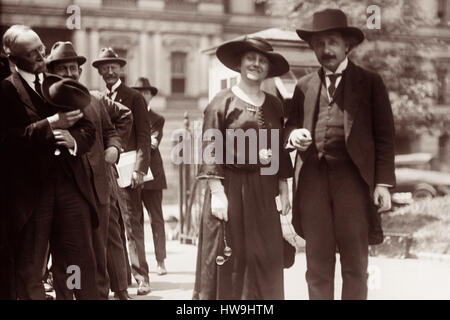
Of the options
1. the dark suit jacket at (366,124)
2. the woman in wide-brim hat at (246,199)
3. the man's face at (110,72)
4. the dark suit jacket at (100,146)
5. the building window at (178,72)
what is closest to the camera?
the dark suit jacket at (366,124)

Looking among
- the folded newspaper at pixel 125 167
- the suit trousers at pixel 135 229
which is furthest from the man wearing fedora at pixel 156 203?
the folded newspaper at pixel 125 167

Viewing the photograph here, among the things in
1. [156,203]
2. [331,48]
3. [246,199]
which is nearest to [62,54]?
[246,199]

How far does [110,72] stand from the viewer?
23.9 ft

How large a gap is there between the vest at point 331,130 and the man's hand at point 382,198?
29cm

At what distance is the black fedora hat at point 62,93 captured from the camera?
4.92m

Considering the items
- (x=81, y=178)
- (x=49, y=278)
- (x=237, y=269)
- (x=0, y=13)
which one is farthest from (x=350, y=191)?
(x=0, y=13)

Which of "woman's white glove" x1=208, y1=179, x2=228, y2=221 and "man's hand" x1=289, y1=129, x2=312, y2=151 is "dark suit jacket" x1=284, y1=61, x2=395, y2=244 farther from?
"woman's white glove" x1=208, y1=179, x2=228, y2=221

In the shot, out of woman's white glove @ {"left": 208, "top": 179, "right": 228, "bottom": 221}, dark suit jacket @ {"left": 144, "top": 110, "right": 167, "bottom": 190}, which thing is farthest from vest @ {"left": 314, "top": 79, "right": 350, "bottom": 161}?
dark suit jacket @ {"left": 144, "top": 110, "right": 167, "bottom": 190}

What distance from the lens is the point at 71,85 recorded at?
5008 mm

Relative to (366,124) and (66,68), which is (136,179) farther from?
(366,124)

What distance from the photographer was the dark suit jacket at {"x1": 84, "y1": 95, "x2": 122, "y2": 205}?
214 inches

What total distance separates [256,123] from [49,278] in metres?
3.02

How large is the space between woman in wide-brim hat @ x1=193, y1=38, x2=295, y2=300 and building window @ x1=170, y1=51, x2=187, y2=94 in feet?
70.0

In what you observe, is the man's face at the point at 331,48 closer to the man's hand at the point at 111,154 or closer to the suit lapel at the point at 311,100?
the suit lapel at the point at 311,100
